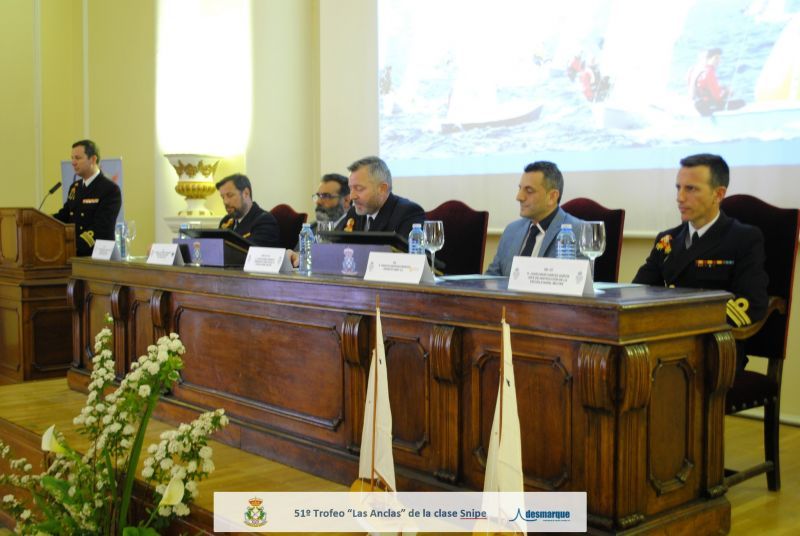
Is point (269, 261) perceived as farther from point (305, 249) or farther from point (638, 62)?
point (638, 62)

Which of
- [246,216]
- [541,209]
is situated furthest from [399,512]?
[246,216]

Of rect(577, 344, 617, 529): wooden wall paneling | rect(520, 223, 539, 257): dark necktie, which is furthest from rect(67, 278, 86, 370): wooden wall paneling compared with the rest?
rect(577, 344, 617, 529): wooden wall paneling

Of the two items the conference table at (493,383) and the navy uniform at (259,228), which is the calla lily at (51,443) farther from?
the navy uniform at (259,228)

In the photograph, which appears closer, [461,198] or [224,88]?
[461,198]

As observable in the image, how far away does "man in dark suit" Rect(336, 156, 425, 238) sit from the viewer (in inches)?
160

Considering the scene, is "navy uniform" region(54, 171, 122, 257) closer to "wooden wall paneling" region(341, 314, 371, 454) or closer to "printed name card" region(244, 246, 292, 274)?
"printed name card" region(244, 246, 292, 274)

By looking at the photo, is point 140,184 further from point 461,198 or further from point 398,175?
point 461,198

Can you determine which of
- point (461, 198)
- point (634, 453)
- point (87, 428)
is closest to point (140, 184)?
point (461, 198)

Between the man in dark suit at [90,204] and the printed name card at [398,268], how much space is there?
10.6ft

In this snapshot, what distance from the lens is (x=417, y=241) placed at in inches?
117

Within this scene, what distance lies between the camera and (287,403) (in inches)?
Answer: 130

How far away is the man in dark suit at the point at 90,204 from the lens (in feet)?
18.7

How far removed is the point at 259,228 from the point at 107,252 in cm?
80

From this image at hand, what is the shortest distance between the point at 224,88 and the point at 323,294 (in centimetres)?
412
